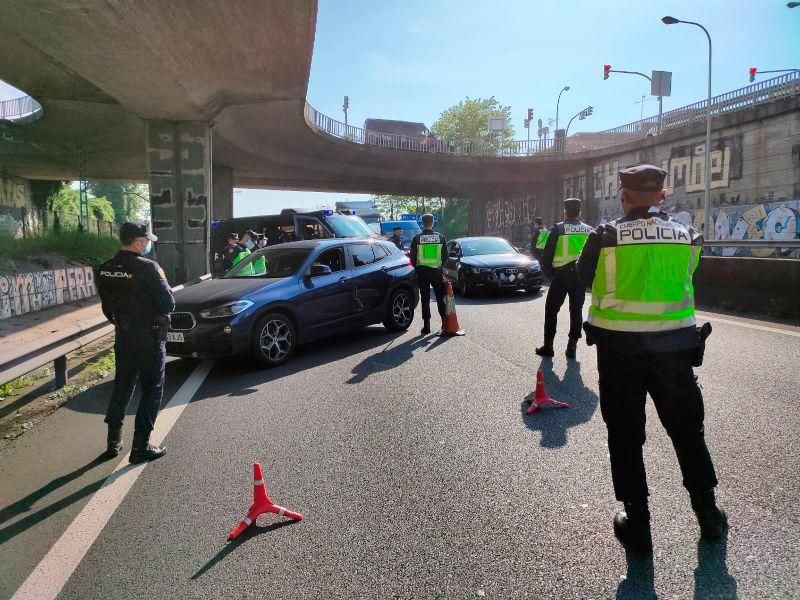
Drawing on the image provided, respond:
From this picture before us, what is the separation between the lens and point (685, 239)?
9.10ft

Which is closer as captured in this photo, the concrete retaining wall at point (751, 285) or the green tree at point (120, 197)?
the concrete retaining wall at point (751, 285)

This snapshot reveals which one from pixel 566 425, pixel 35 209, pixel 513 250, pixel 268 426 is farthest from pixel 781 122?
pixel 35 209

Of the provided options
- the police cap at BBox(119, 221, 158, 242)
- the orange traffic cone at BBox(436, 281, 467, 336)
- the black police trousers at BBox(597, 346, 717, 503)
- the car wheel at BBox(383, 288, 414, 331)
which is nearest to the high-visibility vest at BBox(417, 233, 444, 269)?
the orange traffic cone at BBox(436, 281, 467, 336)

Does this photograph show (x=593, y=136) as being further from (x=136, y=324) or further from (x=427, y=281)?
(x=136, y=324)

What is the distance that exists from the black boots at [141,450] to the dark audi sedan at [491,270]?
941cm

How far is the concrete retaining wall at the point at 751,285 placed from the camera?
9.15 meters

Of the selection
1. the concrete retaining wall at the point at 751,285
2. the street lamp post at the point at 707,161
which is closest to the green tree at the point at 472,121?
the street lamp post at the point at 707,161

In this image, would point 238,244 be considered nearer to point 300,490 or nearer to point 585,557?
point 300,490

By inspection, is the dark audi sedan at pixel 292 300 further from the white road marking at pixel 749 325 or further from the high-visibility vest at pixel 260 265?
the white road marking at pixel 749 325

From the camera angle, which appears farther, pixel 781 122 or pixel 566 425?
pixel 781 122

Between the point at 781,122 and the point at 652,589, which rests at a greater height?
the point at 781,122

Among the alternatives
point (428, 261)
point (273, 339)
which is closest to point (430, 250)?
point (428, 261)

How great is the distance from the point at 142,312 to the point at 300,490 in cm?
186

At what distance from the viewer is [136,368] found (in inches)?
175
